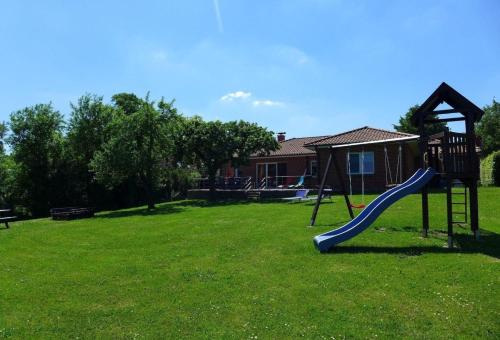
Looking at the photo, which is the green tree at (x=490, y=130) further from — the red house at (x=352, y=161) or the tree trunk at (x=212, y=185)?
the tree trunk at (x=212, y=185)

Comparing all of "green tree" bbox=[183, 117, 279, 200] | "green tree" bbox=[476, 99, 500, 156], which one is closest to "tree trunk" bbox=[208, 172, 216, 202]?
"green tree" bbox=[183, 117, 279, 200]

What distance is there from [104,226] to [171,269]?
961cm

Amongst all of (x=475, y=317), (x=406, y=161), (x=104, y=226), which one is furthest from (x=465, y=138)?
(x=406, y=161)

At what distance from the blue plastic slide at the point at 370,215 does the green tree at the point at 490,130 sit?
53.9 metres

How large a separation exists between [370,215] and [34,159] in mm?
27278

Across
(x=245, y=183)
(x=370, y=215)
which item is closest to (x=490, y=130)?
(x=245, y=183)

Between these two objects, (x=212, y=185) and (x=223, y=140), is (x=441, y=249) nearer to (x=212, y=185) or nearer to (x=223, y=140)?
(x=223, y=140)

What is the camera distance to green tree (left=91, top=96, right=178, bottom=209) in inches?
952

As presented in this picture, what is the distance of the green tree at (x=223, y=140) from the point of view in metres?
28.9

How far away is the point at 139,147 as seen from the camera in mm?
25547

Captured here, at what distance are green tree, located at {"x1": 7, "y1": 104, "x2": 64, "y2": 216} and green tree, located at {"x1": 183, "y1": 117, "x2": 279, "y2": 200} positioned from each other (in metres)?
10.2

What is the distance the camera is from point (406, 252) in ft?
31.0

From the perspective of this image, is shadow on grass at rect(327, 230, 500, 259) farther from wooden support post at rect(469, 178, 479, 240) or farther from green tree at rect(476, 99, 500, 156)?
green tree at rect(476, 99, 500, 156)

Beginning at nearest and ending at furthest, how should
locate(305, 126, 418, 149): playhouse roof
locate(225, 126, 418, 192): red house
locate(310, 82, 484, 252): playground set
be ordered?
locate(310, 82, 484, 252): playground set
locate(225, 126, 418, 192): red house
locate(305, 126, 418, 149): playhouse roof
